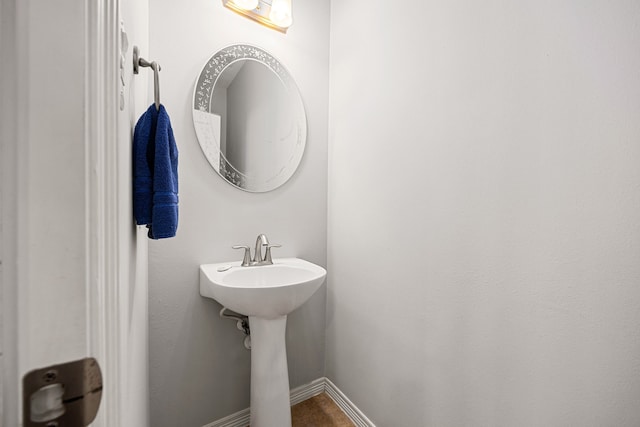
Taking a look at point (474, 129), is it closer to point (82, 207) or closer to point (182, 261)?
point (82, 207)

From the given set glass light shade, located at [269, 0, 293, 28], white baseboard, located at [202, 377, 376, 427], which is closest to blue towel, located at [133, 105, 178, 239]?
glass light shade, located at [269, 0, 293, 28]

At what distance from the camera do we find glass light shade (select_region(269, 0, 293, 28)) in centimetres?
130

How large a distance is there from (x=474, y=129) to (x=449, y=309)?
24.6 inches

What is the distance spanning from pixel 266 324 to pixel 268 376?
9.2 inches

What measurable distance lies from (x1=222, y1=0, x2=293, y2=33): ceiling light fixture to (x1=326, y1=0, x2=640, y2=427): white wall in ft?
1.18

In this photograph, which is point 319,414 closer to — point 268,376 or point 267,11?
point 268,376

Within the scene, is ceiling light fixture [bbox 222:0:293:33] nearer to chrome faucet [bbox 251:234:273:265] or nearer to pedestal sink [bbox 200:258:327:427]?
chrome faucet [bbox 251:234:273:265]

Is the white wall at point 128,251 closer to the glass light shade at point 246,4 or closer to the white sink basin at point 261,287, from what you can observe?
the white sink basin at point 261,287

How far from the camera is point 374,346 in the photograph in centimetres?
125

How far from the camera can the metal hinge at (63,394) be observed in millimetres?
235

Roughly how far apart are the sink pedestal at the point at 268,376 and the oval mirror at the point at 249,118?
0.66 metres

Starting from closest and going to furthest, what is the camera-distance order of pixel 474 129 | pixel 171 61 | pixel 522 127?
pixel 522 127
pixel 474 129
pixel 171 61

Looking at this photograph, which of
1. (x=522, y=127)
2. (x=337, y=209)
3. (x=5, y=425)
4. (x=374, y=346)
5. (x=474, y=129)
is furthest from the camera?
(x=337, y=209)

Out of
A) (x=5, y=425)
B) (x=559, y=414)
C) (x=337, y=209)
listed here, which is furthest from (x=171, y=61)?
(x=559, y=414)
